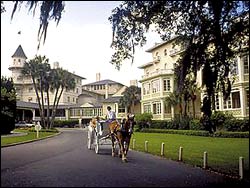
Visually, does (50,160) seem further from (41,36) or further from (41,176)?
(41,36)

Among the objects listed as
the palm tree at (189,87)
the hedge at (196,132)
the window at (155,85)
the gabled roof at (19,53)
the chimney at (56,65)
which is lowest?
the hedge at (196,132)

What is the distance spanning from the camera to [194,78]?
689cm

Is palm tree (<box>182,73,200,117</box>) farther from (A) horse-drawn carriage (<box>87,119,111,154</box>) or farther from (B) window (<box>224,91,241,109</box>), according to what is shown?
(A) horse-drawn carriage (<box>87,119,111,154</box>)

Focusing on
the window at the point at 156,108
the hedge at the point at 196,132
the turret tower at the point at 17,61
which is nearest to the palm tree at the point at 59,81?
the turret tower at the point at 17,61

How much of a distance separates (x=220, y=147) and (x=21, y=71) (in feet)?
30.1

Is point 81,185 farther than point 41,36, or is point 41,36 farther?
point 41,36

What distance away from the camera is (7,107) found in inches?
194

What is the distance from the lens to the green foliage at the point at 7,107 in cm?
463

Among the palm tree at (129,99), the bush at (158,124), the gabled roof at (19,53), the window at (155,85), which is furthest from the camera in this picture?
the bush at (158,124)

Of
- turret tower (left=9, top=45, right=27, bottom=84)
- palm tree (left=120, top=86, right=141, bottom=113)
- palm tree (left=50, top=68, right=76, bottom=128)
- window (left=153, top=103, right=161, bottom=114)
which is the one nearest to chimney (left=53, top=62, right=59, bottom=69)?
palm tree (left=50, top=68, right=76, bottom=128)

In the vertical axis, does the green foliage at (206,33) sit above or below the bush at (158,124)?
above

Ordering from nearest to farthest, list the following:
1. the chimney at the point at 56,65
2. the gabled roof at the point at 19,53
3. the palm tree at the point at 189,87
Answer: the gabled roof at the point at 19,53 → the chimney at the point at 56,65 → the palm tree at the point at 189,87

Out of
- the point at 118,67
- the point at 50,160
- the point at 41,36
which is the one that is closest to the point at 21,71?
the point at 41,36

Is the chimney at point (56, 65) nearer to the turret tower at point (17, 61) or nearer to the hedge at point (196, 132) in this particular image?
the turret tower at point (17, 61)
